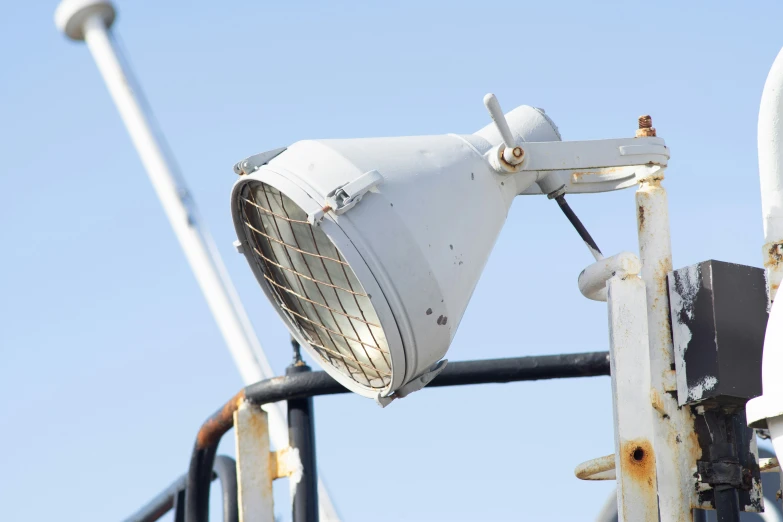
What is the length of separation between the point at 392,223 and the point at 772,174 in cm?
60

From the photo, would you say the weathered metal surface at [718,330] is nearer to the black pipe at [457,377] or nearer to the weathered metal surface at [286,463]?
the black pipe at [457,377]

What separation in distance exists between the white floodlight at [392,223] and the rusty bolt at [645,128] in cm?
3

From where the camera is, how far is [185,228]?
24.4ft

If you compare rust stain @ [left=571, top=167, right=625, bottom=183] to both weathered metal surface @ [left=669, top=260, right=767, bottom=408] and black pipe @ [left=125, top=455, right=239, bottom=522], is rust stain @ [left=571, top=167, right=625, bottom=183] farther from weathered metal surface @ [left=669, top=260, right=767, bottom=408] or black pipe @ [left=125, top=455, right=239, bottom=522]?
black pipe @ [left=125, top=455, right=239, bottom=522]

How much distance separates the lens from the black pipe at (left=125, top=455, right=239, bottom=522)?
296 cm

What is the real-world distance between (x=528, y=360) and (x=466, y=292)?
2.02 feet

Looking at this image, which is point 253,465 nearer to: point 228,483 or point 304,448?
point 304,448

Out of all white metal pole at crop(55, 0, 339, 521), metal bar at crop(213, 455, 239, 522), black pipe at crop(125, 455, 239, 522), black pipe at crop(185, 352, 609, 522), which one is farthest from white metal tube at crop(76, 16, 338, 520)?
black pipe at crop(185, 352, 609, 522)

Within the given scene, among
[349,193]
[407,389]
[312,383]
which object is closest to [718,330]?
[407,389]

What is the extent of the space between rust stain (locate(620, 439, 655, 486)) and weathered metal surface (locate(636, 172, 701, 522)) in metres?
0.05

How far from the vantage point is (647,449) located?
192 centimetres

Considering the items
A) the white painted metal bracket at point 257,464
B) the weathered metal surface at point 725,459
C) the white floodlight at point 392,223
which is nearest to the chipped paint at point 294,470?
the white painted metal bracket at point 257,464

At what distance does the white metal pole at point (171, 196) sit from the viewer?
6672 millimetres

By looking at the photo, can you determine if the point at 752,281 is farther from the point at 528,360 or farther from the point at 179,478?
the point at 179,478
